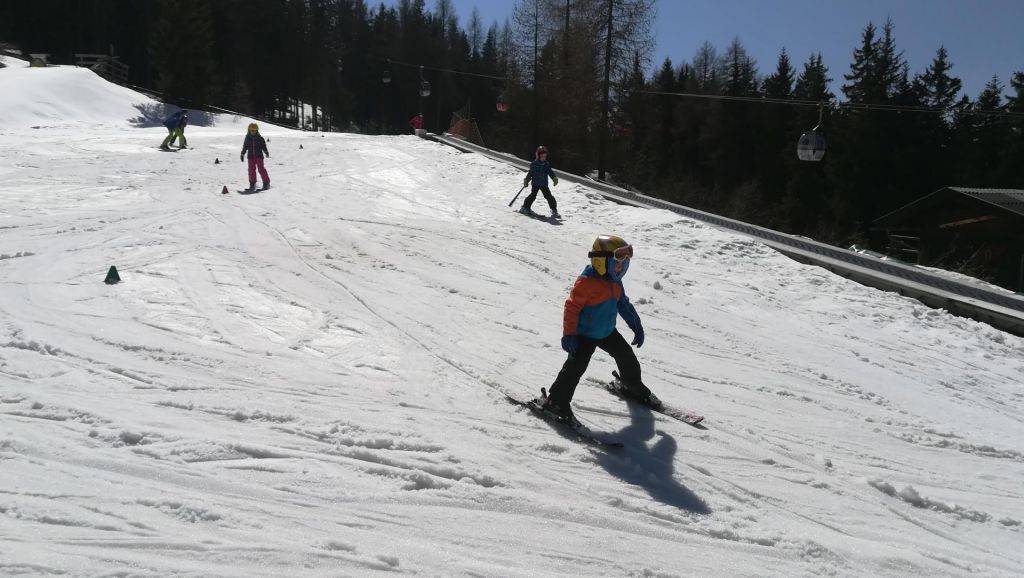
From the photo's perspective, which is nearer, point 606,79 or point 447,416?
point 447,416

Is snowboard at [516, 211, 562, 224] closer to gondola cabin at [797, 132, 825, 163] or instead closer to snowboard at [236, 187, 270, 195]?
snowboard at [236, 187, 270, 195]

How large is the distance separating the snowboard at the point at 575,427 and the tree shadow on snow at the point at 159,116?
98.7 ft

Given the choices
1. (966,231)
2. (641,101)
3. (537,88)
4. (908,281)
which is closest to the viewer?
(908,281)

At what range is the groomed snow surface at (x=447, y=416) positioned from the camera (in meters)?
3.83

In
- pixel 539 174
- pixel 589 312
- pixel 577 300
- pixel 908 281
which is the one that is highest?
pixel 539 174

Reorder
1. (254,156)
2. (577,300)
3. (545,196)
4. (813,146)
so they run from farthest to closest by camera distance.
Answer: (813,146) < (254,156) < (545,196) < (577,300)

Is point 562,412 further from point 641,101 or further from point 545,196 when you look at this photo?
point 641,101

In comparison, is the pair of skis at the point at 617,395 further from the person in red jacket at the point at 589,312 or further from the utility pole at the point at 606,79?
the utility pole at the point at 606,79

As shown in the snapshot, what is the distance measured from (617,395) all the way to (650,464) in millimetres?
1346

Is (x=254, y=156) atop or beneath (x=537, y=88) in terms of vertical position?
beneath

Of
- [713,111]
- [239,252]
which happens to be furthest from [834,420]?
[713,111]

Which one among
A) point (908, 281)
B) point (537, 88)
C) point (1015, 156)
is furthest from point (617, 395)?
point (1015, 156)

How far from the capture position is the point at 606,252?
5336 millimetres

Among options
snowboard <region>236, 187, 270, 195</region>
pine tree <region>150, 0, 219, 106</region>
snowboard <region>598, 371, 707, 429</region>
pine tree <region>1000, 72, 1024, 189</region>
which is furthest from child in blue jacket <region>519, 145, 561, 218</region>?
pine tree <region>150, 0, 219, 106</region>
